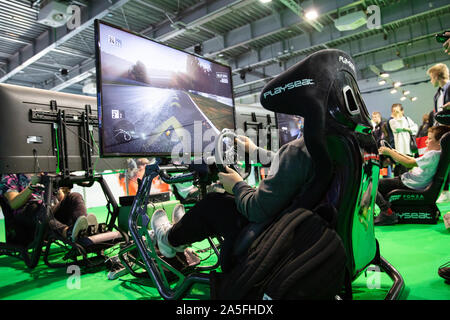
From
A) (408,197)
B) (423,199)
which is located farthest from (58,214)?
(423,199)

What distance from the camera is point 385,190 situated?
398cm

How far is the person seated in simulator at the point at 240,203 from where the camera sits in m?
1.14

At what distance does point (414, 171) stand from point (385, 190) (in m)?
0.43

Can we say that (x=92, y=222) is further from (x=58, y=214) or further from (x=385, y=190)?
(x=385, y=190)

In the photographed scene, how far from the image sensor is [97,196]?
855 cm

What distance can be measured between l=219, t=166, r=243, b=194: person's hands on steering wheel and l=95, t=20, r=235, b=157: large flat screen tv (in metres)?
0.55

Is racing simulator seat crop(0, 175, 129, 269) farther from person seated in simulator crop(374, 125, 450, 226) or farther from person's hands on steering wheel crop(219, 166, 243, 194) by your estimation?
person seated in simulator crop(374, 125, 450, 226)

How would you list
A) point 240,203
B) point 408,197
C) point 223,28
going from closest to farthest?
1. point 240,203
2. point 408,197
3. point 223,28

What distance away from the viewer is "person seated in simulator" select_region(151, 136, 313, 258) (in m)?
1.14

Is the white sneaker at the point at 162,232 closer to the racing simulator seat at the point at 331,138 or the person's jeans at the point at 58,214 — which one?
the racing simulator seat at the point at 331,138

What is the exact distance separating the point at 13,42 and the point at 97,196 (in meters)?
5.61

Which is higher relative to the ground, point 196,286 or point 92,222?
point 92,222
